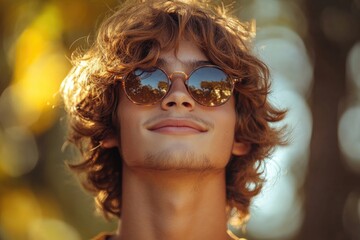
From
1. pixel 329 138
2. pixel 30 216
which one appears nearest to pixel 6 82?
pixel 30 216

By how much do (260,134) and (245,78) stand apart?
1.44ft

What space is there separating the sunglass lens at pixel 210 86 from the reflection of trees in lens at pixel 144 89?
161 mm

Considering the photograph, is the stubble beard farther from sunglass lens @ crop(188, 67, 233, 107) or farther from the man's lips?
sunglass lens @ crop(188, 67, 233, 107)

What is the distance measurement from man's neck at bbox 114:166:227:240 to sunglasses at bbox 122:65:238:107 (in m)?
0.39

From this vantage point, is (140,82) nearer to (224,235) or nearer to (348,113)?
(224,235)

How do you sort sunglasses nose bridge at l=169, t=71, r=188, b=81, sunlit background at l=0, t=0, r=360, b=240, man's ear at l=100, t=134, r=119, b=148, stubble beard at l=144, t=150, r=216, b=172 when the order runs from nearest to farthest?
stubble beard at l=144, t=150, r=216, b=172
sunglasses nose bridge at l=169, t=71, r=188, b=81
man's ear at l=100, t=134, r=119, b=148
sunlit background at l=0, t=0, r=360, b=240

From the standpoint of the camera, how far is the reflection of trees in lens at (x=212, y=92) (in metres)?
5.16

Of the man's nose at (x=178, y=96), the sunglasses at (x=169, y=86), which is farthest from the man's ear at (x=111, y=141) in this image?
the man's nose at (x=178, y=96)

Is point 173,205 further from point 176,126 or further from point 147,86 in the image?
point 147,86

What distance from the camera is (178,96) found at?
16.8 ft

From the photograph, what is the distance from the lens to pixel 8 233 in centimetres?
869

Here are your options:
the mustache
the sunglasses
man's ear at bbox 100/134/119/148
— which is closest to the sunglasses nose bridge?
the sunglasses

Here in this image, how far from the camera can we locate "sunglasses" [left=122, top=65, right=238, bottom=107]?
203 inches

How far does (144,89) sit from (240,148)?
86cm
